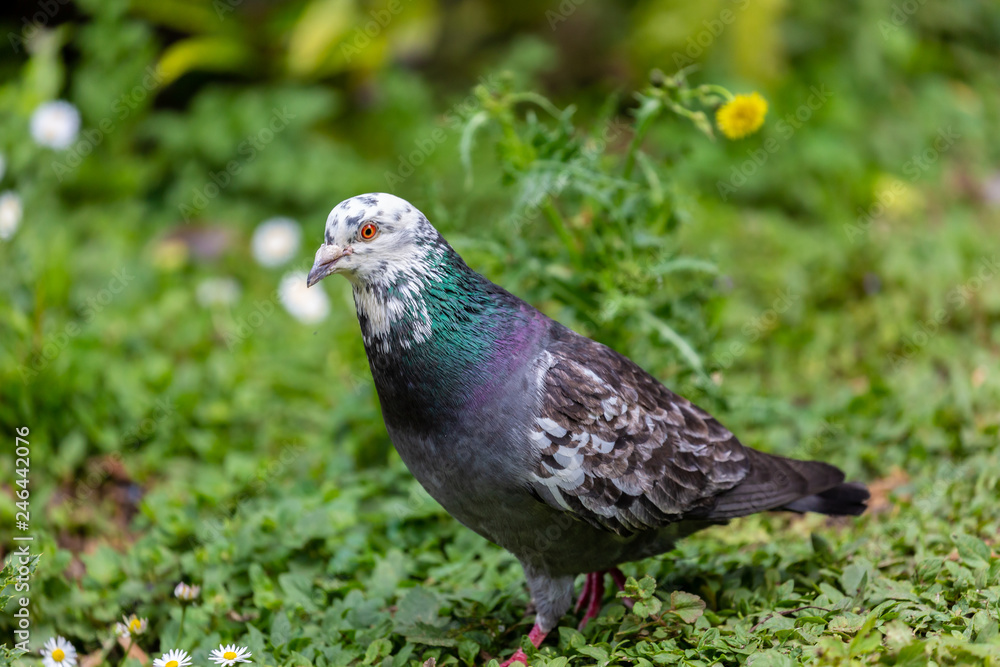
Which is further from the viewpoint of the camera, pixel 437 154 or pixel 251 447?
pixel 437 154

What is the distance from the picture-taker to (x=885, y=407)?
16.2 feet

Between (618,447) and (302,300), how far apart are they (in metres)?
3.30

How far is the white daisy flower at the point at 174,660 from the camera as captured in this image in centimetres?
321

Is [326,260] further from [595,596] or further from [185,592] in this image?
[595,596]

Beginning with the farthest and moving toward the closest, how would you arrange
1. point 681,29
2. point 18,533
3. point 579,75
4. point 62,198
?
point 579,75 → point 681,29 → point 62,198 → point 18,533

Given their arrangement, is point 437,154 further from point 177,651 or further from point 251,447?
point 177,651

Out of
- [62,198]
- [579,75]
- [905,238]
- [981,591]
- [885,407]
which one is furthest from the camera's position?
[579,75]

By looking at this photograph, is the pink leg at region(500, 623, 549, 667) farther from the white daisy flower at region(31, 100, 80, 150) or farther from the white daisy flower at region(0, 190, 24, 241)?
the white daisy flower at region(31, 100, 80, 150)

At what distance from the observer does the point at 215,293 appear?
20.2 ft

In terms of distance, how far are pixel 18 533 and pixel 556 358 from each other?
2.65m

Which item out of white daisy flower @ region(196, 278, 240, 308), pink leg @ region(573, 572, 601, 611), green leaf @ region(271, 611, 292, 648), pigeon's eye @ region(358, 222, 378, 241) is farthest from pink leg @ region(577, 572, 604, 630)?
white daisy flower @ region(196, 278, 240, 308)

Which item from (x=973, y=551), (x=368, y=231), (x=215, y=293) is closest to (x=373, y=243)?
(x=368, y=231)

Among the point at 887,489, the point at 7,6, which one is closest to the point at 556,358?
the point at 887,489

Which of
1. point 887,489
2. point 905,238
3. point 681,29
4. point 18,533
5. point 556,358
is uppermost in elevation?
point 681,29
